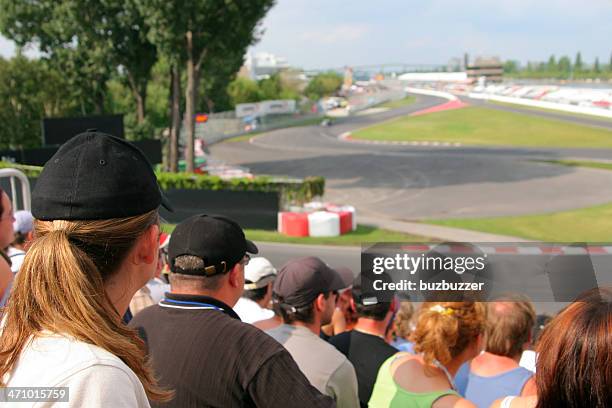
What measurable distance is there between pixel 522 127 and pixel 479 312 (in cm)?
5894

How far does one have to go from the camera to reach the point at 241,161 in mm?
44094

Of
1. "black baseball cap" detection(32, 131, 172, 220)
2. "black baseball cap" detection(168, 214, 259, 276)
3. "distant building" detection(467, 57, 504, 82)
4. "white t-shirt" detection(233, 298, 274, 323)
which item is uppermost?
"distant building" detection(467, 57, 504, 82)

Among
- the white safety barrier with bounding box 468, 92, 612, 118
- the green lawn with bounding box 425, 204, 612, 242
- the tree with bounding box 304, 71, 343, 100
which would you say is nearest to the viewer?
the green lawn with bounding box 425, 204, 612, 242

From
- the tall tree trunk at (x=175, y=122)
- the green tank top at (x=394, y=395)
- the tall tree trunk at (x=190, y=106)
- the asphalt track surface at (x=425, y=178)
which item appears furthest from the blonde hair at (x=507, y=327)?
the tall tree trunk at (x=175, y=122)

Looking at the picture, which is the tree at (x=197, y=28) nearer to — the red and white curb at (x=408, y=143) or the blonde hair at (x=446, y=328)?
the blonde hair at (x=446, y=328)

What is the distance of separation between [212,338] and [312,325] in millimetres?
1072

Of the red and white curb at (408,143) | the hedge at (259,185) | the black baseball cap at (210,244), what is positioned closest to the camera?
the black baseball cap at (210,244)

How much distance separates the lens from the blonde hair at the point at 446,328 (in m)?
3.26

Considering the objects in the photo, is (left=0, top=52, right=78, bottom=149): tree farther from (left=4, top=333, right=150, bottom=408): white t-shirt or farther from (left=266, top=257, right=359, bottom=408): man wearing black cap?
(left=4, top=333, right=150, bottom=408): white t-shirt

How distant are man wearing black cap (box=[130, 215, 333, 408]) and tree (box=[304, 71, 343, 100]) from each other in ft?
366

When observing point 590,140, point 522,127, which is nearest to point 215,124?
point 522,127

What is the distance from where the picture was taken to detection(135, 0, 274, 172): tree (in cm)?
2370

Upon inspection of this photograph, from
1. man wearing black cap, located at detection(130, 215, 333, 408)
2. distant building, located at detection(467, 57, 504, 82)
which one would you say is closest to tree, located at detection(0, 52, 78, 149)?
man wearing black cap, located at detection(130, 215, 333, 408)

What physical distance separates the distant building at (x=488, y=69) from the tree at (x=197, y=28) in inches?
5104
